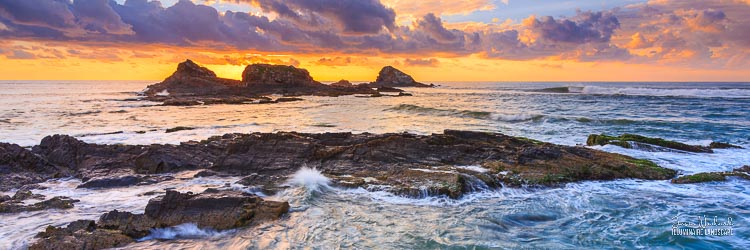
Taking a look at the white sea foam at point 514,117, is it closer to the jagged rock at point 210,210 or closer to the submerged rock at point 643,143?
the submerged rock at point 643,143

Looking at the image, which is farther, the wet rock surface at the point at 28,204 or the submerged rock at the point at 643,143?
the submerged rock at the point at 643,143

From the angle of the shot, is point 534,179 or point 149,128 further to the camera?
point 149,128

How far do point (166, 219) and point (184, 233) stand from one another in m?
0.56

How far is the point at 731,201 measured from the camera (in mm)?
9883

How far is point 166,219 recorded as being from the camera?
793cm

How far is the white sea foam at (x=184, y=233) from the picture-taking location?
7.55 m

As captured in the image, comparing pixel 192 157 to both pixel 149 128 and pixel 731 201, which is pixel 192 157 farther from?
pixel 731 201

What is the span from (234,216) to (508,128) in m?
21.5

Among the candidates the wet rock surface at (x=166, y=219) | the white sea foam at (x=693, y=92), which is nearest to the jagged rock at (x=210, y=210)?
the wet rock surface at (x=166, y=219)

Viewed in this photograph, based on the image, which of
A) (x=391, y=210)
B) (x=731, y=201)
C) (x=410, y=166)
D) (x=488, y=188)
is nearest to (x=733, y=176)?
(x=731, y=201)

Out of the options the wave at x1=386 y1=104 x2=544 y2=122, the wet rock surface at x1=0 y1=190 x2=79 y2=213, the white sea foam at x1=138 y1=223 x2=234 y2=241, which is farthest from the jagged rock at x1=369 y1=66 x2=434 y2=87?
the white sea foam at x1=138 y1=223 x2=234 y2=241

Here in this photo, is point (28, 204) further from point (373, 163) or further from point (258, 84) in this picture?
point (258, 84)

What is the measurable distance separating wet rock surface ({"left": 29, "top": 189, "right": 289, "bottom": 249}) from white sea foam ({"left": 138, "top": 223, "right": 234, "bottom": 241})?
3.5 inches

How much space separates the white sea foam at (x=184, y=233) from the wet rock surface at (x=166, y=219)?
0.09 meters
